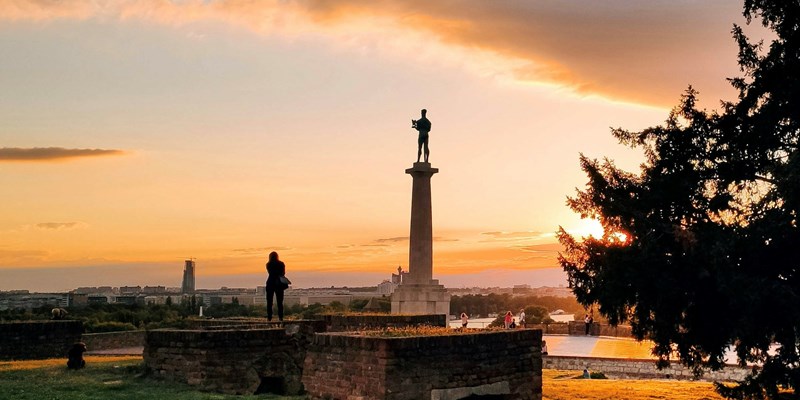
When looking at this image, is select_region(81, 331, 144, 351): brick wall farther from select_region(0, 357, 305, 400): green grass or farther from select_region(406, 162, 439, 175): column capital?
select_region(406, 162, 439, 175): column capital

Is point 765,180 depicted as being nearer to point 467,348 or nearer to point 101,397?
point 467,348

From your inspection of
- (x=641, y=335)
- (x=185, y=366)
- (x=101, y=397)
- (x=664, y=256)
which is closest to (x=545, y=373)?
(x=641, y=335)

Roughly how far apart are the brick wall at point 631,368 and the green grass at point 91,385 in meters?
15.5

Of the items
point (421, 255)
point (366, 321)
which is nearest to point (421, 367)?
point (366, 321)

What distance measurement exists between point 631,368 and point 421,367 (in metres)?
15.5

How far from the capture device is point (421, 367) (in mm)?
12883

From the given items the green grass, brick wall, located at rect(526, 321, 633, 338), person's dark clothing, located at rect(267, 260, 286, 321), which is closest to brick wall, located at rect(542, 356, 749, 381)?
person's dark clothing, located at rect(267, 260, 286, 321)

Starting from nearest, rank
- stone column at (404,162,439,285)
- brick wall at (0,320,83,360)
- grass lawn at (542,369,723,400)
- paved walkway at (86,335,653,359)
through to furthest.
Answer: grass lawn at (542,369,723,400), brick wall at (0,320,83,360), paved walkway at (86,335,653,359), stone column at (404,162,439,285)

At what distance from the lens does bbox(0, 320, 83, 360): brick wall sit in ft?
65.4

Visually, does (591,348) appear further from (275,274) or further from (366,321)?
(275,274)

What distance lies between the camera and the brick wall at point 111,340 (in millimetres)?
27500

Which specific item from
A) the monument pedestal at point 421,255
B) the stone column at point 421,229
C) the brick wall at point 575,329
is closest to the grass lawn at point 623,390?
the monument pedestal at point 421,255

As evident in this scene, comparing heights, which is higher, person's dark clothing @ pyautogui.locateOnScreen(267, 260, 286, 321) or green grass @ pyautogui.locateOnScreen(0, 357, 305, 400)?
person's dark clothing @ pyautogui.locateOnScreen(267, 260, 286, 321)

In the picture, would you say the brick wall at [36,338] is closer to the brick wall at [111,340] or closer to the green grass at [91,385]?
the green grass at [91,385]
